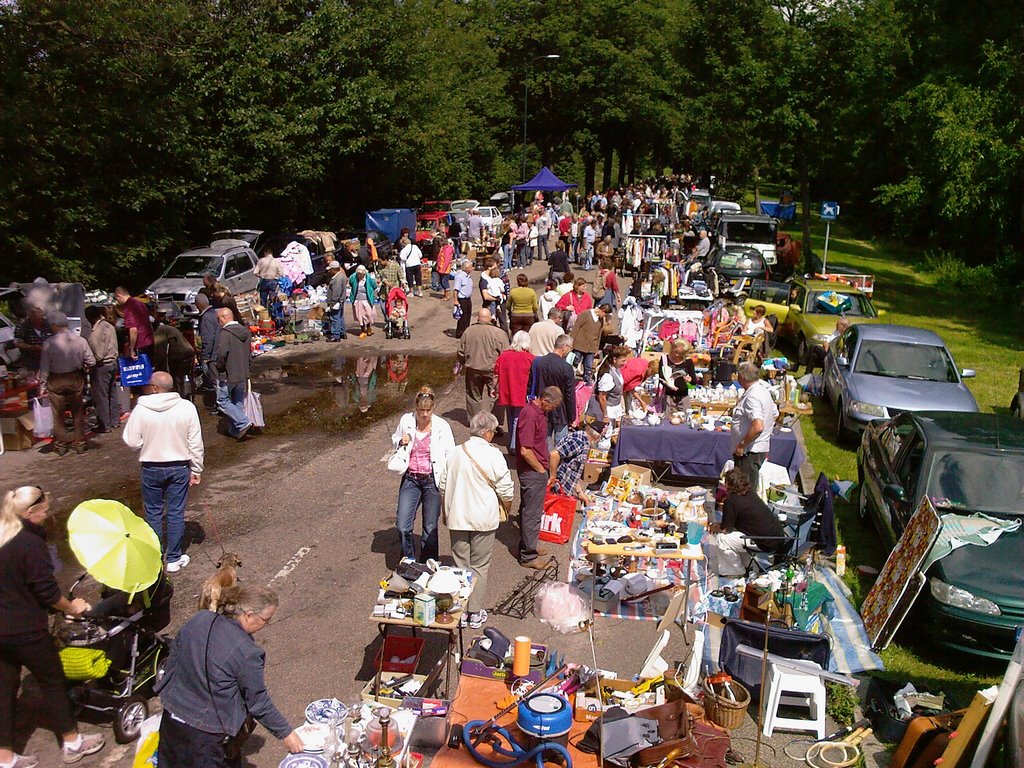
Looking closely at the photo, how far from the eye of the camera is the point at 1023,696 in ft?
17.1

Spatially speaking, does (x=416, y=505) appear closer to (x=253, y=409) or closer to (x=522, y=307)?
(x=253, y=409)

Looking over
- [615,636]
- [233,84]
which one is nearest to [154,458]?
[615,636]

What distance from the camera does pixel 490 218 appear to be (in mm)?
34438

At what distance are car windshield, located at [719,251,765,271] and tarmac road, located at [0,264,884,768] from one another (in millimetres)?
9090

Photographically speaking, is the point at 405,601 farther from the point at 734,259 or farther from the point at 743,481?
the point at 734,259

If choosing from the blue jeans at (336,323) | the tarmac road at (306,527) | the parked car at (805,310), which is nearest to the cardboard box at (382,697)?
the tarmac road at (306,527)

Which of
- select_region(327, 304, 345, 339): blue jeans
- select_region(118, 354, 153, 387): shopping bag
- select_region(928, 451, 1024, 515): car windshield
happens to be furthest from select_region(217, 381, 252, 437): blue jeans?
select_region(928, 451, 1024, 515): car windshield

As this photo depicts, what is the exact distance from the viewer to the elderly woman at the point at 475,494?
7578 mm

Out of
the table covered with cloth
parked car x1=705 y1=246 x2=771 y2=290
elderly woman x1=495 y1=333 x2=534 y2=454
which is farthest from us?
parked car x1=705 y1=246 x2=771 y2=290

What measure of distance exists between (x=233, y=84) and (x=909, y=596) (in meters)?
24.2

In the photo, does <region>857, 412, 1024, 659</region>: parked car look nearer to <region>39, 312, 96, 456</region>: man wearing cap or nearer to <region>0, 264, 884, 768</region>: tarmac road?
<region>0, 264, 884, 768</region>: tarmac road

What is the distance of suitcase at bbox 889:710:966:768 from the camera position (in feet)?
19.4

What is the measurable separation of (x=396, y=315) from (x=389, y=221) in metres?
12.1

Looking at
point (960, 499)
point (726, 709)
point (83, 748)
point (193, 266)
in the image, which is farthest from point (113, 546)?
point (193, 266)
